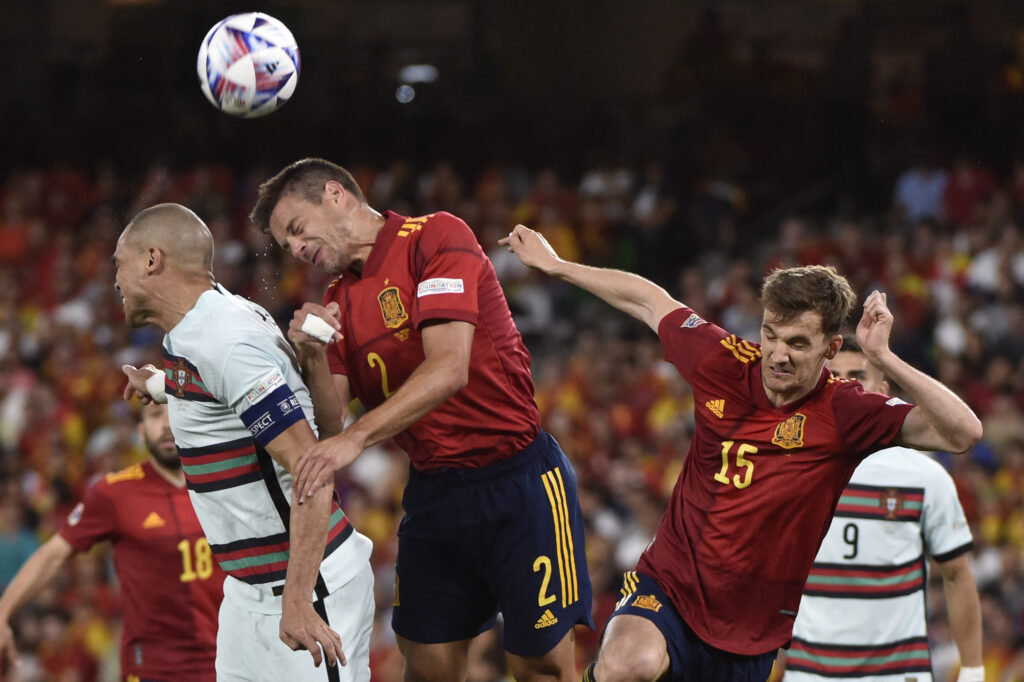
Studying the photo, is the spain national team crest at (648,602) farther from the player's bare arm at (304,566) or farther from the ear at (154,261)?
the ear at (154,261)

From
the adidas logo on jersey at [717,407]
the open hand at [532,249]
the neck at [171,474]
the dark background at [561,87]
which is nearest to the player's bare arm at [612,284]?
the open hand at [532,249]

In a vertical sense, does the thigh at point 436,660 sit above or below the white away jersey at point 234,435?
below

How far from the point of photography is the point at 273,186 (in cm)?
483

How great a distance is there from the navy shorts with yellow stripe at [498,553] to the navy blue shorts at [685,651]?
23 cm

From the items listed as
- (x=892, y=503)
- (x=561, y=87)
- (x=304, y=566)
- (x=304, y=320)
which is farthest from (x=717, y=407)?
(x=561, y=87)

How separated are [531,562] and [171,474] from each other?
2.21 meters

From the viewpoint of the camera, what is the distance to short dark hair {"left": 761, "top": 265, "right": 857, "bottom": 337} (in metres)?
4.75

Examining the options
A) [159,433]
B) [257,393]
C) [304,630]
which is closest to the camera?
[304,630]

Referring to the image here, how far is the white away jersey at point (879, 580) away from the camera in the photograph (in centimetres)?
578

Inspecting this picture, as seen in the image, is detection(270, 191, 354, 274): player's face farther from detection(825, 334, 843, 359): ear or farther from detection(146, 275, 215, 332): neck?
detection(825, 334, 843, 359): ear

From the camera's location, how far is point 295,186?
15.8ft

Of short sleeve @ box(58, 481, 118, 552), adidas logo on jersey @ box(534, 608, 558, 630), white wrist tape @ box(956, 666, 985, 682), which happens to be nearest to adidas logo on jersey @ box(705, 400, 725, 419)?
adidas logo on jersey @ box(534, 608, 558, 630)

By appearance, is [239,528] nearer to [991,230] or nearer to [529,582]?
[529,582]

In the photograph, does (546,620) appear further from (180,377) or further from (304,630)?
(180,377)
